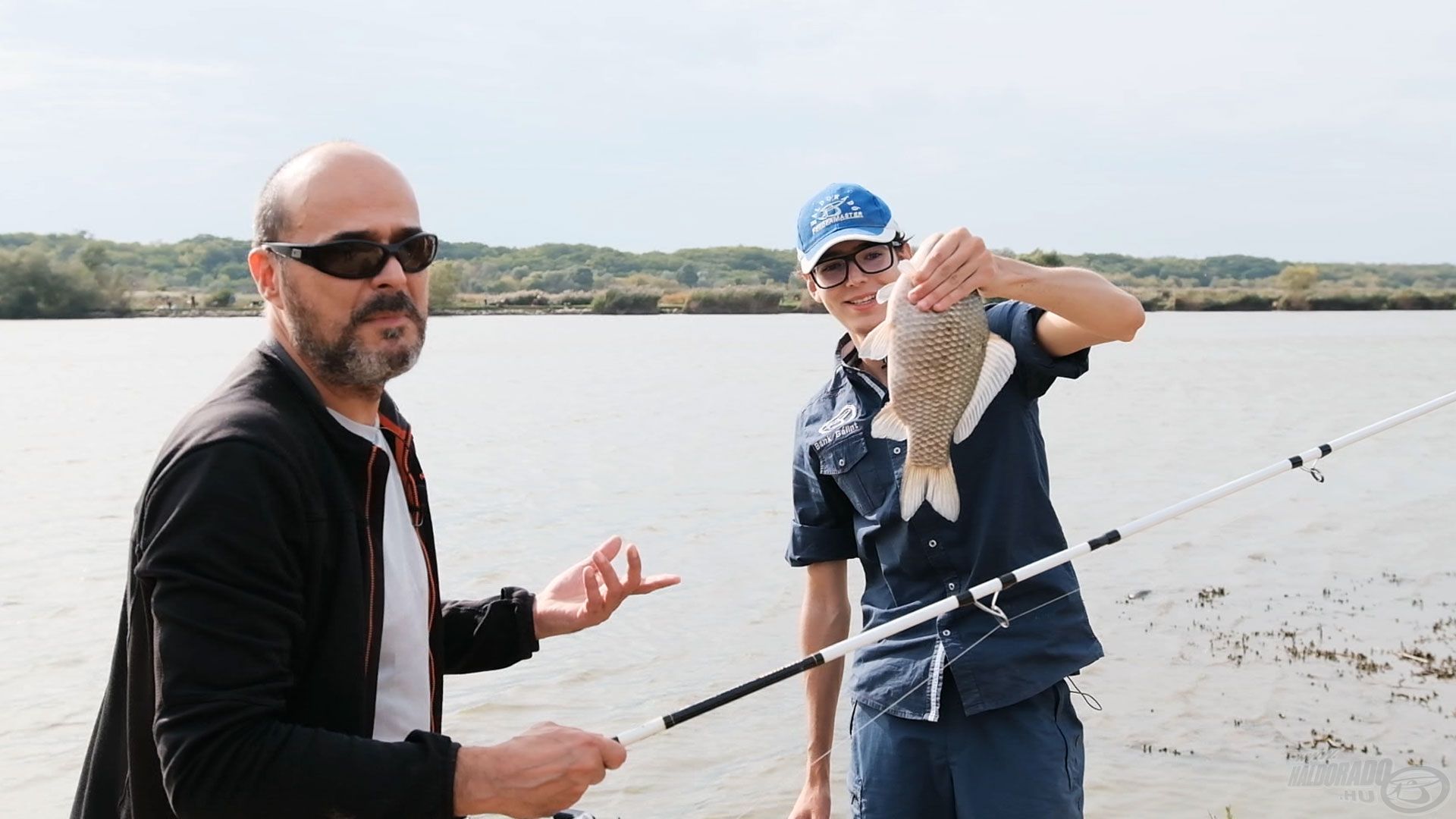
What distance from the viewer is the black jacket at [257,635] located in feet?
6.85

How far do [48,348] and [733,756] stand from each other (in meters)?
44.5

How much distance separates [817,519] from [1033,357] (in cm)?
80

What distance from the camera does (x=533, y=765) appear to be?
226 centimetres

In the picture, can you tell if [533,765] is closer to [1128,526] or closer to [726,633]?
[1128,526]

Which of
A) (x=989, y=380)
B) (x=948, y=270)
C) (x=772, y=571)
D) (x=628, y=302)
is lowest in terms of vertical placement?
Result: (x=772, y=571)

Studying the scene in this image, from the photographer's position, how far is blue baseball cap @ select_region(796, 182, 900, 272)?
3574mm

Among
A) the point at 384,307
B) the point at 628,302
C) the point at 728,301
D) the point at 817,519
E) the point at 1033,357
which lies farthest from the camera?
the point at 728,301

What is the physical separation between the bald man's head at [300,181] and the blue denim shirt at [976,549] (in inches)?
61.5

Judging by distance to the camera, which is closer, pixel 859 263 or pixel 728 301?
pixel 859 263

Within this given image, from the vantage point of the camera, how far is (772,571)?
12.0 metres

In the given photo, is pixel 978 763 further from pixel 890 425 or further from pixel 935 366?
pixel 935 366

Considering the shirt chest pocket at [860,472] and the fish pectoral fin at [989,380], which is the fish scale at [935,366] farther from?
the shirt chest pocket at [860,472]

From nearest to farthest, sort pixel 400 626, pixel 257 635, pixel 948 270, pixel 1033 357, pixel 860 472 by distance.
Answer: pixel 257 635, pixel 400 626, pixel 948 270, pixel 1033 357, pixel 860 472

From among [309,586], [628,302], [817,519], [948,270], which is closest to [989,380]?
[948,270]
